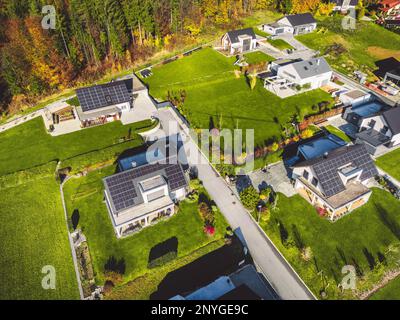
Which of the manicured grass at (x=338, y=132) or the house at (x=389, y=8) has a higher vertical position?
the house at (x=389, y=8)

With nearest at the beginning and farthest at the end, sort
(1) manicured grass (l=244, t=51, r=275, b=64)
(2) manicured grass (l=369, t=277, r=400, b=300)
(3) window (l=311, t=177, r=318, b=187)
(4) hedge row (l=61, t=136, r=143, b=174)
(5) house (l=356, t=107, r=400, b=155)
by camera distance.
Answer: (2) manicured grass (l=369, t=277, r=400, b=300) < (3) window (l=311, t=177, r=318, b=187) < (4) hedge row (l=61, t=136, r=143, b=174) < (5) house (l=356, t=107, r=400, b=155) < (1) manicured grass (l=244, t=51, r=275, b=64)

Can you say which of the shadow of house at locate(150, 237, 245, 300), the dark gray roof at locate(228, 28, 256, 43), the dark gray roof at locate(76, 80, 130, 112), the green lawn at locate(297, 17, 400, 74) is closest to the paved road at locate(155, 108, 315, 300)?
the shadow of house at locate(150, 237, 245, 300)

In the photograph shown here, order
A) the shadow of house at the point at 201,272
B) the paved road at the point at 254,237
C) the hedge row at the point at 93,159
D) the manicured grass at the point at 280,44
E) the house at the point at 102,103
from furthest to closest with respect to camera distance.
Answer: the manicured grass at the point at 280,44 → the house at the point at 102,103 → the hedge row at the point at 93,159 → the paved road at the point at 254,237 → the shadow of house at the point at 201,272

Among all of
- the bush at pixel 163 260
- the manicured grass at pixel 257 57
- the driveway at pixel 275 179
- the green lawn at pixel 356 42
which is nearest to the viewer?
the bush at pixel 163 260

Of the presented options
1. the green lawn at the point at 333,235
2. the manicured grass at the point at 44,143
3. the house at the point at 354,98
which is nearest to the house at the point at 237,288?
the green lawn at the point at 333,235

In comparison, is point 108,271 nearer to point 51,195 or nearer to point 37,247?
point 37,247

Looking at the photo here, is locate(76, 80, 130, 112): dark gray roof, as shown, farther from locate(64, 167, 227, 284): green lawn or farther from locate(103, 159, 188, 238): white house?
locate(103, 159, 188, 238): white house

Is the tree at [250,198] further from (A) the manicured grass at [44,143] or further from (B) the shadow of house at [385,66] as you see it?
(B) the shadow of house at [385,66]
